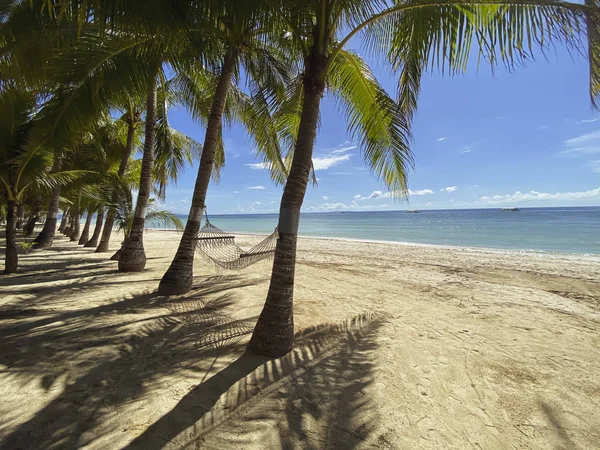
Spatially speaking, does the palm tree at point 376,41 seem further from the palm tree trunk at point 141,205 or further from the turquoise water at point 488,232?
the turquoise water at point 488,232

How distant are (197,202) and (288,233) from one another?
2186mm

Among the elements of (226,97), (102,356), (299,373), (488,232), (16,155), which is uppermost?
(226,97)

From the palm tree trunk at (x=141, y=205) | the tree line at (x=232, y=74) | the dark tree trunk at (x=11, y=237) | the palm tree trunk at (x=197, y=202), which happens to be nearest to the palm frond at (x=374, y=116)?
the tree line at (x=232, y=74)

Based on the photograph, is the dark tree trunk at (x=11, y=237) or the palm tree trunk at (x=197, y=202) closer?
the palm tree trunk at (x=197, y=202)

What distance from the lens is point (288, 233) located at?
2355 mm

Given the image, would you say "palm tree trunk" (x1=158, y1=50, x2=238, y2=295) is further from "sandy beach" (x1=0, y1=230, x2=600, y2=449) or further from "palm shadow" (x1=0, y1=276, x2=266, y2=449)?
"palm shadow" (x1=0, y1=276, x2=266, y2=449)

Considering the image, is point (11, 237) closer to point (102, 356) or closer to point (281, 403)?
point (102, 356)

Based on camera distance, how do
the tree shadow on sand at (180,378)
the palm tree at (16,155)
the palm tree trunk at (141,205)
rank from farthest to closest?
1. the palm tree trunk at (141,205)
2. the palm tree at (16,155)
3. the tree shadow on sand at (180,378)

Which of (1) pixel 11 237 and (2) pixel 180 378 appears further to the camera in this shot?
(1) pixel 11 237

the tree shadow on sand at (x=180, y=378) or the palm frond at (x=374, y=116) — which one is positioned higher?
the palm frond at (x=374, y=116)

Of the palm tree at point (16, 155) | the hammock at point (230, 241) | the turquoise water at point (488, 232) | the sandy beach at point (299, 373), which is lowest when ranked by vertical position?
the turquoise water at point (488, 232)

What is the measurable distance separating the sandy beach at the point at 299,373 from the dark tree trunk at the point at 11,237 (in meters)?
0.94

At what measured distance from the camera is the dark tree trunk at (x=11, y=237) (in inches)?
181

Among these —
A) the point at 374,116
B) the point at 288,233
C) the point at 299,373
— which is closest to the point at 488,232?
the point at 374,116
